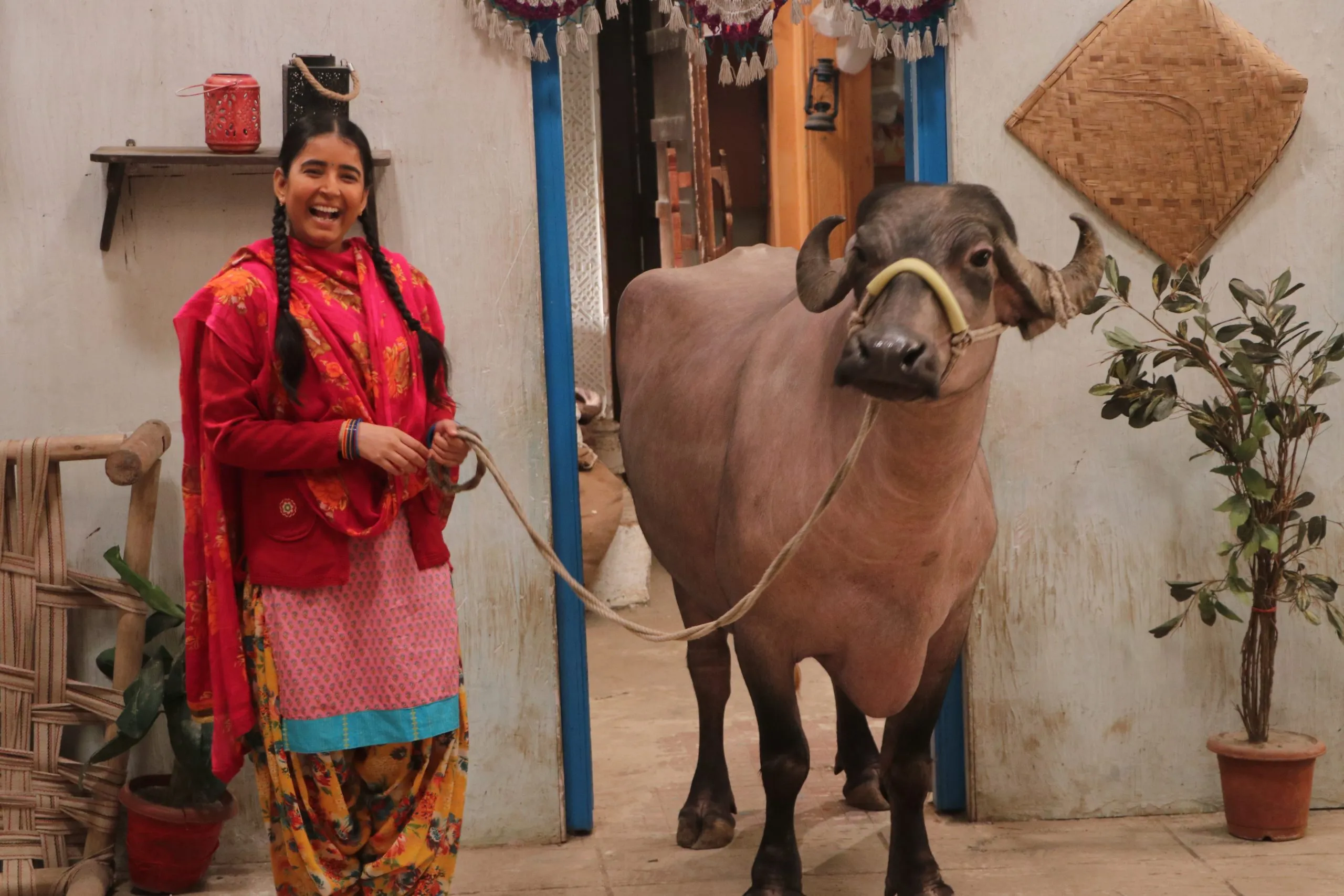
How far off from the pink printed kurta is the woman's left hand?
5.9 inches

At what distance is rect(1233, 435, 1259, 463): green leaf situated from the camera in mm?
3582

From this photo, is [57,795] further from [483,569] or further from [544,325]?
[544,325]

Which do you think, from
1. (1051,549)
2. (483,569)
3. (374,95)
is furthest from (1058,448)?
(374,95)

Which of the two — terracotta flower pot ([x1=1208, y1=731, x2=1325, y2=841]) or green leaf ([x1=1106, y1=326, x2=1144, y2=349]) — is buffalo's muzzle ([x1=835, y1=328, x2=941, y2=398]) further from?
terracotta flower pot ([x1=1208, y1=731, x2=1325, y2=841])

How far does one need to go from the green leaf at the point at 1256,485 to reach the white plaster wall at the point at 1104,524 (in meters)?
0.28

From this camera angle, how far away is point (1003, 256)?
271 cm

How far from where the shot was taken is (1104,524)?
392cm

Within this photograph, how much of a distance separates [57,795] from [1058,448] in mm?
2669

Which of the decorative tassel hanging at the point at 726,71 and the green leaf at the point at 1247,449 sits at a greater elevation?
the decorative tassel hanging at the point at 726,71

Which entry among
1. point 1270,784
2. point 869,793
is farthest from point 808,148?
point 1270,784

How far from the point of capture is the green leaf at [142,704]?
3.38 m

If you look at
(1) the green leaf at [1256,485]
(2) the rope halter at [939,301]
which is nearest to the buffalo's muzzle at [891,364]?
(2) the rope halter at [939,301]

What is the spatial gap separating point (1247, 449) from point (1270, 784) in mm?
857

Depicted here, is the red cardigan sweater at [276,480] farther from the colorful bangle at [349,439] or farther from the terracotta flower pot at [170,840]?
the terracotta flower pot at [170,840]
